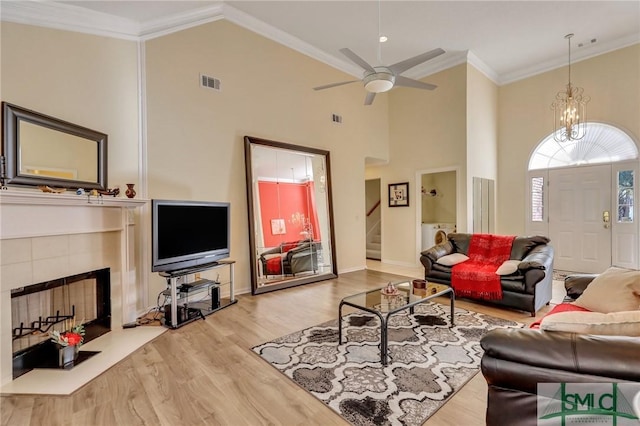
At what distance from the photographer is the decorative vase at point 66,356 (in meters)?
2.46

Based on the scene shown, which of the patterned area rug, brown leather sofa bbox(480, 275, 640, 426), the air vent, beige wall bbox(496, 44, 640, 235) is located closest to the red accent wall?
the air vent

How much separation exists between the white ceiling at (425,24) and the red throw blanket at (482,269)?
3470 mm

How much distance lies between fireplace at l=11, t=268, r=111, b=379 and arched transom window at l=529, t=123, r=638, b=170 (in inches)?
309

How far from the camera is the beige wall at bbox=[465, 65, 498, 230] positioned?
19.3ft

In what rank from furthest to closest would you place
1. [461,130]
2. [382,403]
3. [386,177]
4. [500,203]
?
[386,177]
[500,203]
[461,130]
[382,403]

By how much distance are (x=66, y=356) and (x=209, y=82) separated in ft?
12.0

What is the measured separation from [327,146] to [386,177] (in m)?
2.09

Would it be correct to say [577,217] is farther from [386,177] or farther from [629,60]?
[386,177]

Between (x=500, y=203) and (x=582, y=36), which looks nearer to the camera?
(x=582, y=36)

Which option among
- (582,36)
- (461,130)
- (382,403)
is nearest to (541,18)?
(582,36)

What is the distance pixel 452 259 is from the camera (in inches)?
173

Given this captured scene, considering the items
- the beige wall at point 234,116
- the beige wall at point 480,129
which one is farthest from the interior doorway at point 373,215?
the beige wall at point 480,129

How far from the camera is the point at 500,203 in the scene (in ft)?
22.5

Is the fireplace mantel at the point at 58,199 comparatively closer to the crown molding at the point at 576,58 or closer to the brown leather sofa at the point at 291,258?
the brown leather sofa at the point at 291,258
